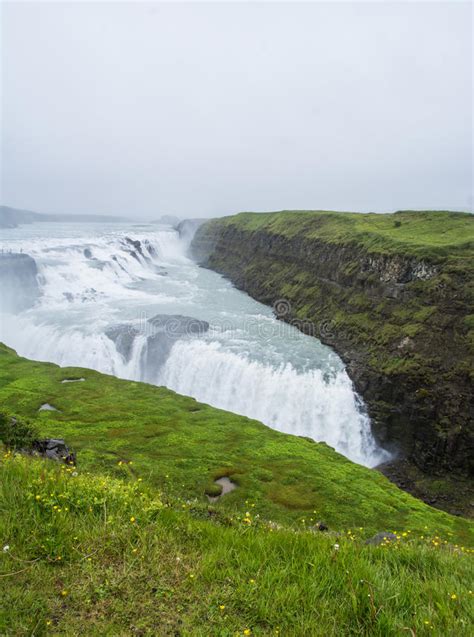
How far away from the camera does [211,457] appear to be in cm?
1728

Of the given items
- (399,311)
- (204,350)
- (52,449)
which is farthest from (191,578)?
(399,311)

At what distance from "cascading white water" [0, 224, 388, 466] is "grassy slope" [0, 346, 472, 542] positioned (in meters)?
7.84

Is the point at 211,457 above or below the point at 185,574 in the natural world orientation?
below

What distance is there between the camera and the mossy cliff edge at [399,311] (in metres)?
26.8

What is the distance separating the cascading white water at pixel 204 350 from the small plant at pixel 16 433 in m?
19.3

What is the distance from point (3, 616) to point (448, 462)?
89.6 ft

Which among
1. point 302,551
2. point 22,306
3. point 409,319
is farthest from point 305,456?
point 22,306

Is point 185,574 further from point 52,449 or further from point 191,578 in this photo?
point 52,449

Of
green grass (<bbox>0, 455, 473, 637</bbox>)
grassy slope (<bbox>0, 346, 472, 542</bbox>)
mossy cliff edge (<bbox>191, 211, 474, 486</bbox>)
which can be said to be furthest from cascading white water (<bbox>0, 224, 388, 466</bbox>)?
green grass (<bbox>0, 455, 473, 637</bbox>)

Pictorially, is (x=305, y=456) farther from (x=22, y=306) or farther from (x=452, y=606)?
(x=22, y=306)

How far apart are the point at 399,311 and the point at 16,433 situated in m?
32.1

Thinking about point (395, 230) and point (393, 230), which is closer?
point (395, 230)

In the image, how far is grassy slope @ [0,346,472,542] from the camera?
1457cm

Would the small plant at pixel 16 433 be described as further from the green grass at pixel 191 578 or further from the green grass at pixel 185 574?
the green grass at pixel 191 578
